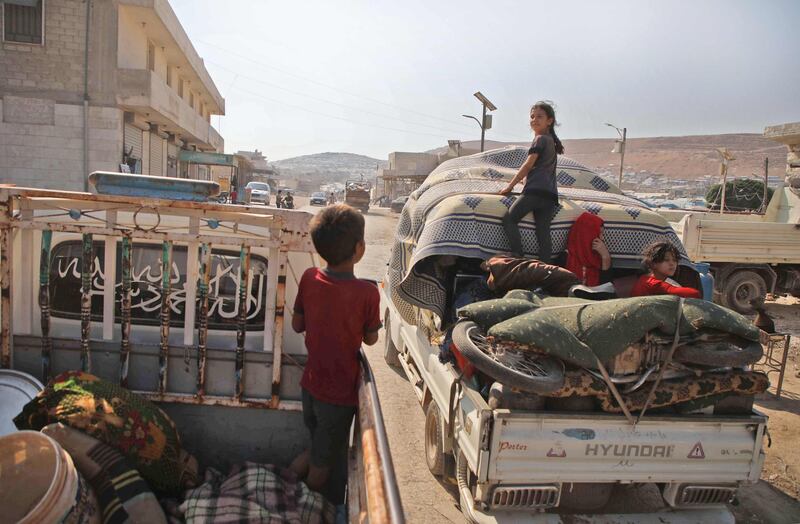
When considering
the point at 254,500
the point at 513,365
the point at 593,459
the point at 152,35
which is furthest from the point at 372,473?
the point at 152,35

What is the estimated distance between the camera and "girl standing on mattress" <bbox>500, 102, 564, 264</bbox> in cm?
424

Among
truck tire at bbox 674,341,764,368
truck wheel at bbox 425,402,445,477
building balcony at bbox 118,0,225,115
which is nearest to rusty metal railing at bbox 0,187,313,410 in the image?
truck wheel at bbox 425,402,445,477

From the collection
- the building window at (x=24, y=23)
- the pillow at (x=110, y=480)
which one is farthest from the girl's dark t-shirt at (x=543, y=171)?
the building window at (x=24, y=23)

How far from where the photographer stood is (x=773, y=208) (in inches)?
494

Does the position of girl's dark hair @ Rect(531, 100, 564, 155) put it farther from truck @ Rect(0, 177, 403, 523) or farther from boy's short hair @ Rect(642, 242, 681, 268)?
truck @ Rect(0, 177, 403, 523)

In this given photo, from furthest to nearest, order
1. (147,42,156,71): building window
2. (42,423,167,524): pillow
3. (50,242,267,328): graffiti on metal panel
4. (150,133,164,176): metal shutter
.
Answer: (150,133,164,176): metal shutter, (147,42,156,71): building window, (50,242,267,328): graffiti on metal panel, (42,423,167,524): pillow

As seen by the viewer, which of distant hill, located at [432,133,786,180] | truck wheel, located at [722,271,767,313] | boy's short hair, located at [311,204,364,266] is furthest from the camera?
distant hill, located at [432,133,786,180]

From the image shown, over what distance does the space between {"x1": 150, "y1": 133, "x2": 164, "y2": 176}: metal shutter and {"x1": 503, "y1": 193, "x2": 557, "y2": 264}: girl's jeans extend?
21450 mm

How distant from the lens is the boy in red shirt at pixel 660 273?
146 inches

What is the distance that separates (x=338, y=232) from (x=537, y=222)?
96.8 inches

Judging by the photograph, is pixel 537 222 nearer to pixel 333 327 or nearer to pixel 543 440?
pixel 543 440

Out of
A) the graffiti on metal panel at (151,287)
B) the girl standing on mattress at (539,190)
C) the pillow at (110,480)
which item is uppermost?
the girl standing on mattress at (539,190)

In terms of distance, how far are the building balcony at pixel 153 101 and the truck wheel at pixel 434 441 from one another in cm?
1742

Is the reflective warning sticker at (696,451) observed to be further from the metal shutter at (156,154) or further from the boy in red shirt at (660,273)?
the metal shutter at (156,154)
